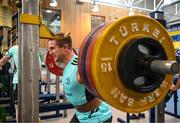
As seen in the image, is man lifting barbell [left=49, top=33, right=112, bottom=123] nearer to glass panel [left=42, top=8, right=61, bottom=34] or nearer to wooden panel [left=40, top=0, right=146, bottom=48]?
glass panel [left=42, top=8, right=61, bottom=34]

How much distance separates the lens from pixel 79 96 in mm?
1816

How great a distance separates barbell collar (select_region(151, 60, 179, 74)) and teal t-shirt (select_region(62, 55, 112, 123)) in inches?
35.1

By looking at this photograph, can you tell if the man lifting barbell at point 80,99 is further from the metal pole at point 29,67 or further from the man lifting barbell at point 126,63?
the man lifting barbell at point 126,63

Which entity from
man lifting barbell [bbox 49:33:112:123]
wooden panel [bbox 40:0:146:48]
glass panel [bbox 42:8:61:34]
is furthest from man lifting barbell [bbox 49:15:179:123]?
wooden panel [bbox 40:0:146:48]

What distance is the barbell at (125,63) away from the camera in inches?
36.9

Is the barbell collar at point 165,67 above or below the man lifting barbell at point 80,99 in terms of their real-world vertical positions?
above

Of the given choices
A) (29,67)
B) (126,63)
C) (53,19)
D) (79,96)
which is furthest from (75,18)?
(126,63)

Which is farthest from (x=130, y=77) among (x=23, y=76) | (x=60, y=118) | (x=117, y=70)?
(x=60, y=118)


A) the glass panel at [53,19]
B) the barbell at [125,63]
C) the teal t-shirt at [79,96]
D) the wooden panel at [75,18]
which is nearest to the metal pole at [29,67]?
the barbell at [125,63]

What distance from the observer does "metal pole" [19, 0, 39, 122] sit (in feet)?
4.32

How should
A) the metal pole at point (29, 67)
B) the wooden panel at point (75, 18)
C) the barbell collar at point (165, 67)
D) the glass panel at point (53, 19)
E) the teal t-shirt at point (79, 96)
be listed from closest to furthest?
1. the barbell collar at point (165, 67)
2. the metal pole at point (29, 67)
3. the teal t-shirt at point (79, 96)
4. the glass panel at point (53, 19)
5. the wooden panel at point (75, 18)

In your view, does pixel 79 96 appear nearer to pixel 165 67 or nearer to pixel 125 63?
pixel 125 63

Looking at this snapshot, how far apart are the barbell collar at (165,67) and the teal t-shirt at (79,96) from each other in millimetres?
892

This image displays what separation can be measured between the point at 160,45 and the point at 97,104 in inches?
39.7
